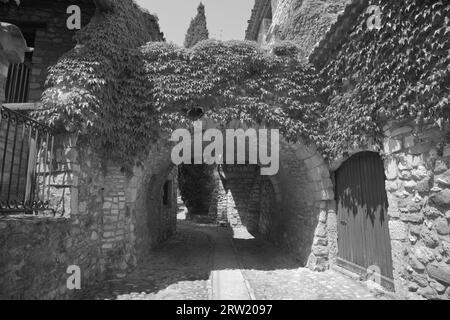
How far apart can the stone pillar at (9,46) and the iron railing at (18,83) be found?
466 cm

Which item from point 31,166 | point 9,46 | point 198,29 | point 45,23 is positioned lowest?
point 31,166

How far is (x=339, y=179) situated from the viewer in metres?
6.23

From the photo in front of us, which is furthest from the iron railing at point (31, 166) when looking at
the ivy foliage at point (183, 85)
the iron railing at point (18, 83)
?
the iron railing at point (18, 83)

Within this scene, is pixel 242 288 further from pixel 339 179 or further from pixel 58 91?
pixel 58 91

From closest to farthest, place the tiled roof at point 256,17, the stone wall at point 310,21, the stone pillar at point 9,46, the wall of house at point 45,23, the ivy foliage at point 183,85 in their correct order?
the stone pillar at point 9,46
the ivy foliage at point 183,85
the stone wall at point 310,21
the wall of house at point 45,23
the tiled roof at point 256,17

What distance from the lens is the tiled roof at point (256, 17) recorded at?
40.0ft

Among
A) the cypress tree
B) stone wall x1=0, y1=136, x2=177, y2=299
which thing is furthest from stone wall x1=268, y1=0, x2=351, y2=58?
the cypress tree

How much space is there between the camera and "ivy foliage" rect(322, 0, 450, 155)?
11.8 feet

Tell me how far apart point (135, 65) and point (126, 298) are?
425 centimetres

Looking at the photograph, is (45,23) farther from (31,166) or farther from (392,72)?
(392,72)

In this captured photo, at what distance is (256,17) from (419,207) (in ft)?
37.5

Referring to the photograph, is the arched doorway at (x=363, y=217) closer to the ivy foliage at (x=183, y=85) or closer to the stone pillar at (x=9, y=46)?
the ivy foliage at (x=183, y=85)

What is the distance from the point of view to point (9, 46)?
253 cm

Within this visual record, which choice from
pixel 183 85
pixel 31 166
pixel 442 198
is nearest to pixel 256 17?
pixel 183 85
